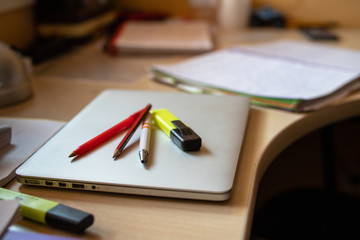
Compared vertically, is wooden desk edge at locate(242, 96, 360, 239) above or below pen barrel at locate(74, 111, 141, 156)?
below

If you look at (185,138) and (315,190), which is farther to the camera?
(315,190)

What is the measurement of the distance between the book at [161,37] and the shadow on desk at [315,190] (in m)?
0.49

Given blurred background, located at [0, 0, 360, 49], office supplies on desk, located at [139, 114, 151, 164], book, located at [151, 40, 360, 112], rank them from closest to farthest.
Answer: office supplies on desk, located at [139, 114, 151, 164] → book, located at [151, 40, 360, 112] → blurred background, located at [0, 0, 360, 49]

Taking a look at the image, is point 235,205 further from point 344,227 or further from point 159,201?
point 344,227

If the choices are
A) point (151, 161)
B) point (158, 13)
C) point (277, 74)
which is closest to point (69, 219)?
point (151, 161)

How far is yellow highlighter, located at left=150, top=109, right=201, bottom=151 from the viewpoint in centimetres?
45

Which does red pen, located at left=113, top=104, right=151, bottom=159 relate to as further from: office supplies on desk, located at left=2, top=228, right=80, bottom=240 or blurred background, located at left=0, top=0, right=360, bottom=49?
blurred background, located at left=0, top=0, right=360, bottom=49

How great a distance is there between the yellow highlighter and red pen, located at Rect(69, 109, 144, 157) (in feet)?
0.11

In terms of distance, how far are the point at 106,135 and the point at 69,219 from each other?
0.15 metres

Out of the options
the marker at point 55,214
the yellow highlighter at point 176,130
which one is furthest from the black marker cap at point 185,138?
the marker at point 55,214

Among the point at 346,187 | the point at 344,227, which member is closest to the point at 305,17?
the point at 346,187

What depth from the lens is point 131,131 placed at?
0.48 metres

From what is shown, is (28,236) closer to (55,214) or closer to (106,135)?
(55,214)

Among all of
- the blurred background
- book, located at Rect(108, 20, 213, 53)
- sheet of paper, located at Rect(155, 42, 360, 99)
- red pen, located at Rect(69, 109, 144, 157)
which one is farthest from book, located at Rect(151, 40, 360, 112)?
the blurred background
